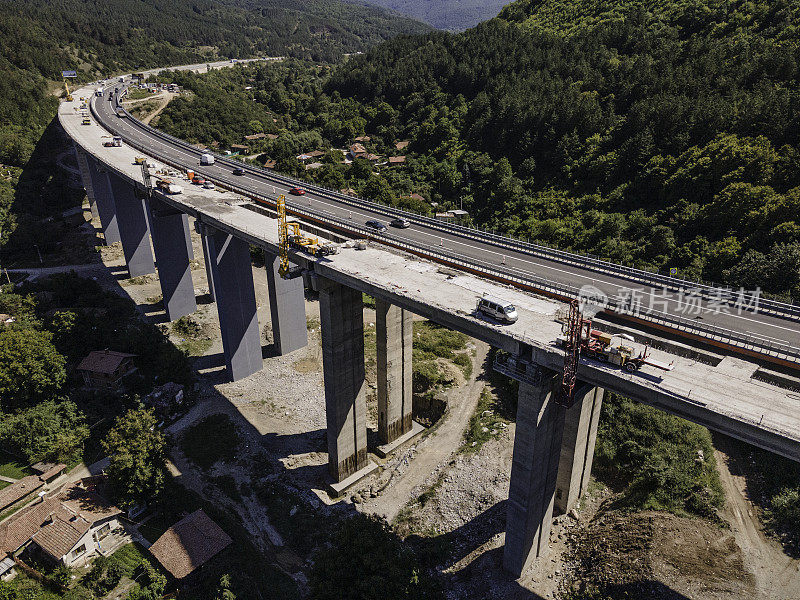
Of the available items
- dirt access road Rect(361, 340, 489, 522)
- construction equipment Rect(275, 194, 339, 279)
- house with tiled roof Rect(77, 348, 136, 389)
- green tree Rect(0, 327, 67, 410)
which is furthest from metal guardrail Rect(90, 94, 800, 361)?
green tree Rect(0, 327, 67, 410)

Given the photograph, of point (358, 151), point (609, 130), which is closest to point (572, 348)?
point (609, 130)

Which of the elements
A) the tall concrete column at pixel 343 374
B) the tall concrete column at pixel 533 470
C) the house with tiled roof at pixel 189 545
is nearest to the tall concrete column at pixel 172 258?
the tall concrete column at pixel 343 374

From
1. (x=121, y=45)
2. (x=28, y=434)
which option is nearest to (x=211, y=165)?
(x=28, y=434)

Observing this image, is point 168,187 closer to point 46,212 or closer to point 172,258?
point 172,258

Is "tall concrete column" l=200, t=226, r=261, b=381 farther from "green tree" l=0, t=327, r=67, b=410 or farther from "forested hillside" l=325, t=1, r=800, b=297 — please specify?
"forested hillside" l=325, t=1, r=800, b=297

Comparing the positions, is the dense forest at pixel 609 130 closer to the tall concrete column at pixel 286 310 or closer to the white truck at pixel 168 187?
the tall concrete column at pixel 286 310
